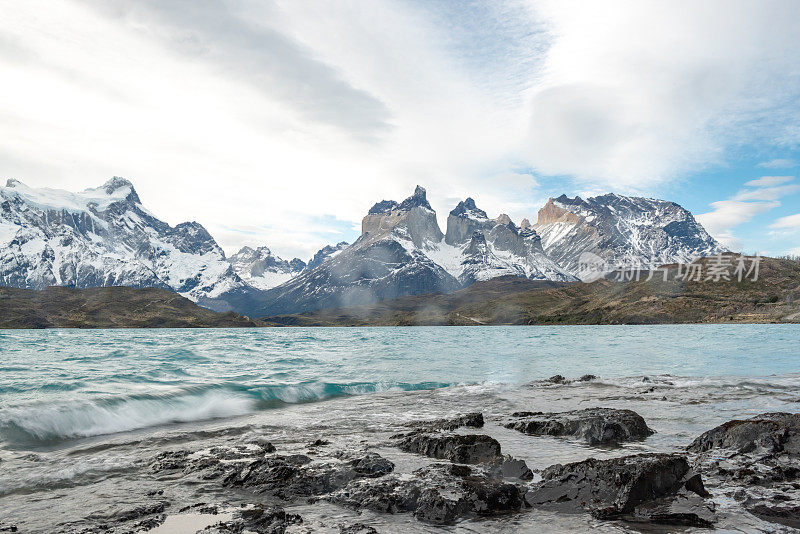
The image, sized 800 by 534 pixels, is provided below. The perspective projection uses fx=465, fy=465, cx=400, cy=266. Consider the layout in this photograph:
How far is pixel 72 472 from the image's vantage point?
41.3ft

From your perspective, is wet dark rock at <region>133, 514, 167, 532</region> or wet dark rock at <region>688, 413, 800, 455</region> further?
wet dark rock at <region>688, 413, 800, 455</region>

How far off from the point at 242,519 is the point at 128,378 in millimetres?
27993

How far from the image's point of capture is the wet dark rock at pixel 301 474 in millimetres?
10539

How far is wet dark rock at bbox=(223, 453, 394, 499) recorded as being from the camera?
1054cm

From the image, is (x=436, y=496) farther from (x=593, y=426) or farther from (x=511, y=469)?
(x=593, y=426)

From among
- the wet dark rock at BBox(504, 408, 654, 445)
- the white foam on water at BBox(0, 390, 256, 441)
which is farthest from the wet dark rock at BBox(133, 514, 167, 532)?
the wet dark rock at BBox(504, 408, 654, 445)

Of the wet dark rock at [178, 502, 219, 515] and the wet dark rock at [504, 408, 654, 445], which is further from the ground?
the wet dark rock at [504, 408, 654, 445]

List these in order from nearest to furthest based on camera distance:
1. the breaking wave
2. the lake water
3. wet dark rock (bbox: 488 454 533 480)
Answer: wet dark rock (bbox: 488 454 533 480) < the lake water < the breaking wave

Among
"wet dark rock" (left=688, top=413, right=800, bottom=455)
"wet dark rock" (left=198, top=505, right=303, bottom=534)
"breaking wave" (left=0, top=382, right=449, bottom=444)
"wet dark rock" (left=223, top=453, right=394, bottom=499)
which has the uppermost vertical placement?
"wet dark rock" (left=688, top=413, right=800, bottom=455)

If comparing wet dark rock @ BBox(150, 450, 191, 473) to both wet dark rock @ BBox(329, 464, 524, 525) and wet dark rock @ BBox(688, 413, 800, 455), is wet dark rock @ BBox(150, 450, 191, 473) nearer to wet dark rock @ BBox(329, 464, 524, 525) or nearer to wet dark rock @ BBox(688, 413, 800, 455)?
wet dark rock @ BBox(329, 464, 524, 525)

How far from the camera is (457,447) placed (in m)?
13.4

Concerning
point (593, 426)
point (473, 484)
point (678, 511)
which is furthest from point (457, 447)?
point (678, 511)

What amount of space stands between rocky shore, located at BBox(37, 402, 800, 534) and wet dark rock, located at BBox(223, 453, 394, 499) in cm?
3

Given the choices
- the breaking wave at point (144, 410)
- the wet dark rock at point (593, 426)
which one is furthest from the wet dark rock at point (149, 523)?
the wet dark rock at point (593, 426)
